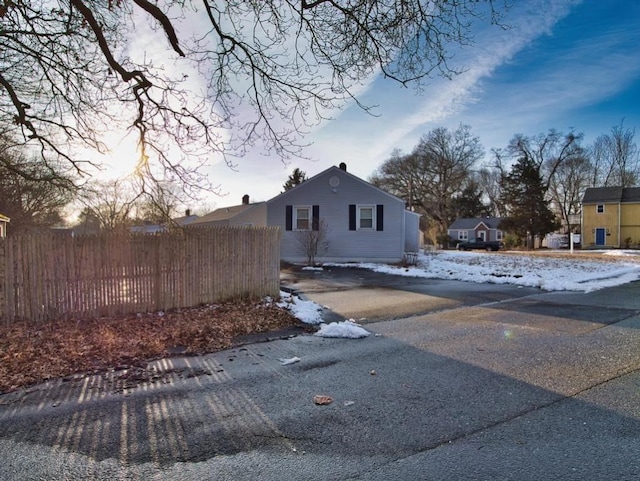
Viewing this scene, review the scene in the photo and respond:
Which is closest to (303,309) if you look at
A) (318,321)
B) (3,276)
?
(318,321)

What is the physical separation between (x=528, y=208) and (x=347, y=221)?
81.6 ft

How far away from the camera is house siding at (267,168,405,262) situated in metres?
20.8

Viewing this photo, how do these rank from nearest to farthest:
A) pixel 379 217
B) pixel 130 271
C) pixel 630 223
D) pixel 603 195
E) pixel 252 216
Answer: pixel 130 271
pixel 379 217
pixel 252 216
pixel 630 223
pixel 603 195

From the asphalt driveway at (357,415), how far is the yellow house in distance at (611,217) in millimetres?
38880

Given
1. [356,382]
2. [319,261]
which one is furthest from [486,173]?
[356,382]

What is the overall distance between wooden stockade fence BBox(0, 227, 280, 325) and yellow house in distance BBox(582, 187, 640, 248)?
3929 centimetres

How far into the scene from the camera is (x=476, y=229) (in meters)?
54.2

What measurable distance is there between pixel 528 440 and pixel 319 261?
18249 millimetres

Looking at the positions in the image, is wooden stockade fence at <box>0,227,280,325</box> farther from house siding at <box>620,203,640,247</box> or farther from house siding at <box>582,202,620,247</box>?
house siding at <box>620,203,640,247</box>

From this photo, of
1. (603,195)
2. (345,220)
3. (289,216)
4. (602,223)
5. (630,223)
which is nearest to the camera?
(345,220)

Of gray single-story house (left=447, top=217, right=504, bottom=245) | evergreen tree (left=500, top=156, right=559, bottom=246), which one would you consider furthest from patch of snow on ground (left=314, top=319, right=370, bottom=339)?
gray single-story house (left=447, top=217, right=504, bottom=245)

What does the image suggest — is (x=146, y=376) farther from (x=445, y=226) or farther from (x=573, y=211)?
(x=573, y=211)

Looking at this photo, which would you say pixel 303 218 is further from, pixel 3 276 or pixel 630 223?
pixel 630 223

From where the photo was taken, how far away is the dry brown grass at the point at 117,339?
14.9ft
